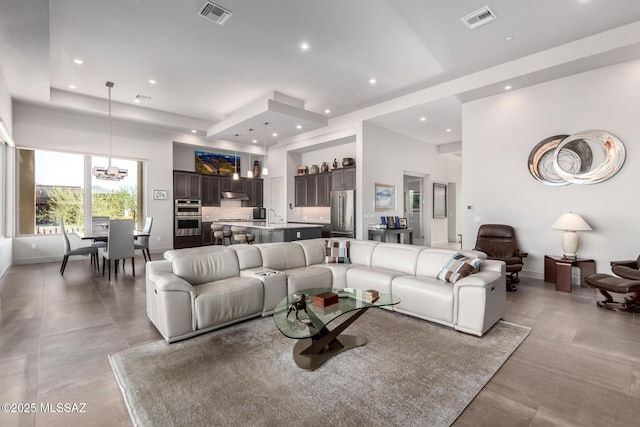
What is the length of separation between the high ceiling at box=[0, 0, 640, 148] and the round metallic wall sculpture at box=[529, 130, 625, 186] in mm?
1516

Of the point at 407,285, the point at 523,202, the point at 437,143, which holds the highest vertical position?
the point at 437,143

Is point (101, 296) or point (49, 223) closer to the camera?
point (101, 296)

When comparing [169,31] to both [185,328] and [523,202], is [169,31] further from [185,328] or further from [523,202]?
[523,202]

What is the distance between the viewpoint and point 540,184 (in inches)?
209

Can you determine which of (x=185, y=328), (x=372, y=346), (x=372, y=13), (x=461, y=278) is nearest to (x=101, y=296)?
(x=185, y=328)

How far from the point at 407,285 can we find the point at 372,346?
0.98 metres

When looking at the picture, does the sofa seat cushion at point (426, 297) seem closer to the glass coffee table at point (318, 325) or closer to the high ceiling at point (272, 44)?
the glass coffee table at point (318, 325)

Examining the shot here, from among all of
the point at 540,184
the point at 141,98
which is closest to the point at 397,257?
the point at 540,184

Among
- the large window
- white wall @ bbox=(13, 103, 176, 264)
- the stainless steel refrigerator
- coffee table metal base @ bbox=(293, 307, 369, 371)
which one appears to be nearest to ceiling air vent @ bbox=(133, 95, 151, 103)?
white wall @ bbox=(13, 103, 176, 264)

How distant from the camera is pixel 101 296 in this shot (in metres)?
4.25

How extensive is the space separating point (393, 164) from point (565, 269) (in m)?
4.71

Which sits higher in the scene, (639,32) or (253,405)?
(639,32)

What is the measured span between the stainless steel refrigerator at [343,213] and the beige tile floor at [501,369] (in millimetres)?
4064

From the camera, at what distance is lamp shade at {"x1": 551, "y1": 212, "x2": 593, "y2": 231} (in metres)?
4.53
